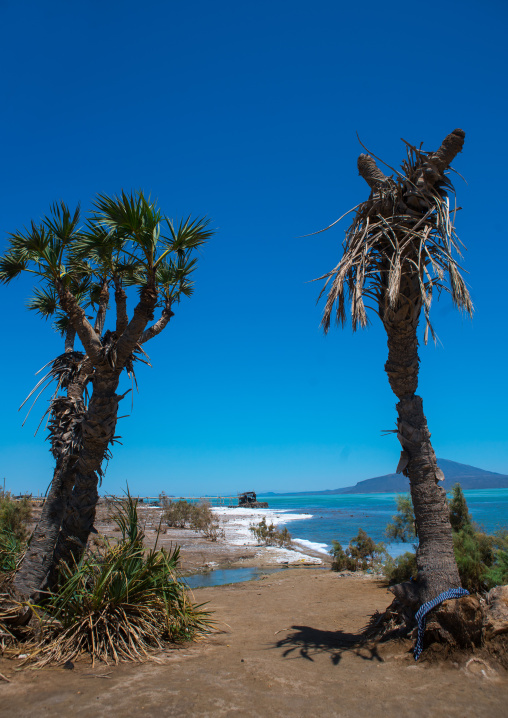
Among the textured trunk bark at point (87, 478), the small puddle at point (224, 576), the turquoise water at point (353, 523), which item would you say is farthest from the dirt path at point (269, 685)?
the turquoise water at point (353, 523)

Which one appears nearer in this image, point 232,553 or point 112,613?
point 112,613

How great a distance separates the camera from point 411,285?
20.3ft

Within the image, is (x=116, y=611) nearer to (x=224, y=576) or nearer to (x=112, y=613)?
(x=112, y=613)

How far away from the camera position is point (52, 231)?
664cm

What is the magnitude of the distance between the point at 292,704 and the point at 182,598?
3184mm

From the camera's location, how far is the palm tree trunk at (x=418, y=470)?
18.4 feet

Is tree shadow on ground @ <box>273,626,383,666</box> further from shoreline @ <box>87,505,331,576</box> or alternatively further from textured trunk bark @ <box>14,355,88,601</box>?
shoreline @ <box>87,505,331,576</box>

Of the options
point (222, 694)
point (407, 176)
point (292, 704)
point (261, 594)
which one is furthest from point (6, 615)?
point (407, 176)

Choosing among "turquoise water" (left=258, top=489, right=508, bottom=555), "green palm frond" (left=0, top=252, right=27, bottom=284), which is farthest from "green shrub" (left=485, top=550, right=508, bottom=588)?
"green palm frond" (left=0, top=252, right=27, bottom=284)

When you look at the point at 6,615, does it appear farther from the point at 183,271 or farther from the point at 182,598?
the point at 183,271

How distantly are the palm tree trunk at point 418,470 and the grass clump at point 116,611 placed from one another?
126 inches

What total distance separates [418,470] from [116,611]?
4.43 m

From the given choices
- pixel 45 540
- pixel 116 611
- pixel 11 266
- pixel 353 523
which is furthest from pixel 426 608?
pixel 353 523

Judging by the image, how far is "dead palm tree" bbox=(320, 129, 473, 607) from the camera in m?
5.75
